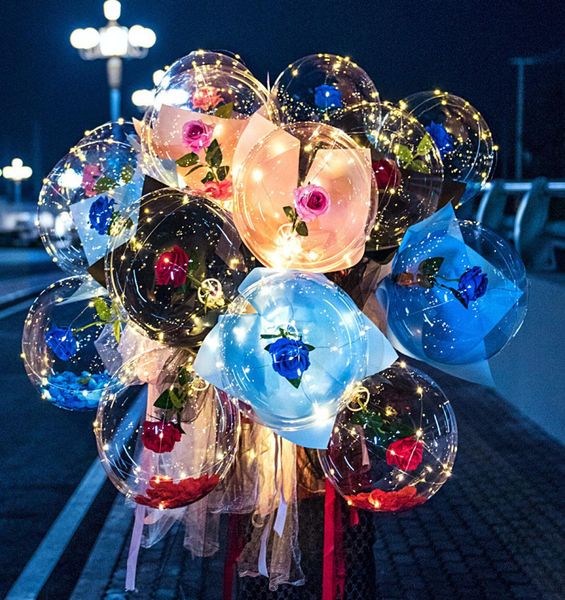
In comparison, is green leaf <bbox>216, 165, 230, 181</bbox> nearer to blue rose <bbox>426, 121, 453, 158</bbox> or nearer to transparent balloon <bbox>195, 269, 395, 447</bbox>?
transparent balloon <bbox>195, 269, 395, 447</bbox>

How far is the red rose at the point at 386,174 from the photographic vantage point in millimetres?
2871

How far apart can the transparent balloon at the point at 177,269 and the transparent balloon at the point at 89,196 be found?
1.13 feet

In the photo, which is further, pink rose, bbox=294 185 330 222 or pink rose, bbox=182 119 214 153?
pink rose, bbox=182 119 214 153

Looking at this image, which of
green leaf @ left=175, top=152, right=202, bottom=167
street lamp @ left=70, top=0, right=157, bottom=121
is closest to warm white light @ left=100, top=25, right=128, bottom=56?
street lamp @ left=70, top=0, right=157, bottom=121

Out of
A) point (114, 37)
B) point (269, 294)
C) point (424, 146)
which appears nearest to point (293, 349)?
point (269, 294)

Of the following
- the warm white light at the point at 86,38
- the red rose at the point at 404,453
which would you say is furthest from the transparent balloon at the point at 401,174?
the warm white light at the point at 86,38

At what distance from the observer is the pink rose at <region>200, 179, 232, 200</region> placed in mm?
2898

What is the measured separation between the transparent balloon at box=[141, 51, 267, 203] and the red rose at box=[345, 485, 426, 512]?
96 centimetres

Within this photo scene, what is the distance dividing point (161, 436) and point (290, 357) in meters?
0.57

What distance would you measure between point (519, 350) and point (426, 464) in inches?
239

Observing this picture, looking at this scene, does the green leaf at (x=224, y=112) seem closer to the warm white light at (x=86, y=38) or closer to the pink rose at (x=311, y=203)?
the pink rose at (x=311, y=203)

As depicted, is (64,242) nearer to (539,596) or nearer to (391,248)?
(391,248)

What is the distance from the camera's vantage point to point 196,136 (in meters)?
2.90

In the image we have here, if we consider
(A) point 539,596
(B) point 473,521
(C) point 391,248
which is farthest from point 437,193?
(B) point 473,521
